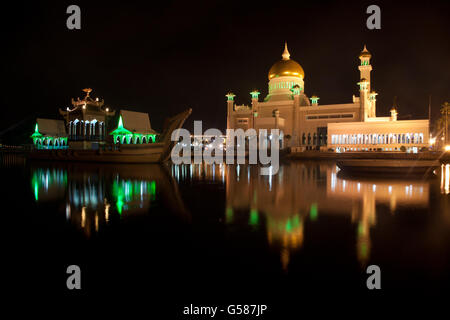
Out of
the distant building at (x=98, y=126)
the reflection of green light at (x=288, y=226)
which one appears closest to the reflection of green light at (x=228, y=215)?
the reflection of green light at (x=288, y=226)

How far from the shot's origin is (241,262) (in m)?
4.52

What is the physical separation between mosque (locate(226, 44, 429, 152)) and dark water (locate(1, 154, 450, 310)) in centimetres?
3444

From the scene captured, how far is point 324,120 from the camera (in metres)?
48.2

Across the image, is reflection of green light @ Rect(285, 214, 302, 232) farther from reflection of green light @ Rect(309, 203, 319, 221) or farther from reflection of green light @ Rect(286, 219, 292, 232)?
reflection of green light @ Rect(309, 203, 319, 221)

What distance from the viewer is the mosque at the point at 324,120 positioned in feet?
137

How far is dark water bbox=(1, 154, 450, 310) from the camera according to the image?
3879 millimetres

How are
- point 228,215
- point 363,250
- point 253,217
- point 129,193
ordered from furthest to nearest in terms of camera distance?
point 129,193 → point 228,215 → point 253,217 → point 363,250

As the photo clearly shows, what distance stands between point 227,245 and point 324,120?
4652 cm

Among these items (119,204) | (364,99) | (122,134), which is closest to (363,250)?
(119,204)

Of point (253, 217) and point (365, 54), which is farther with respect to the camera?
point (365, 54)

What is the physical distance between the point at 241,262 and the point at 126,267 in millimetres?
1726

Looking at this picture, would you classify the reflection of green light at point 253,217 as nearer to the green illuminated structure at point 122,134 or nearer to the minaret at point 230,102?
the green illuminated structure at point 122,134

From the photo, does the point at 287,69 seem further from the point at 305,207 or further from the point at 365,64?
the point at 305,207
